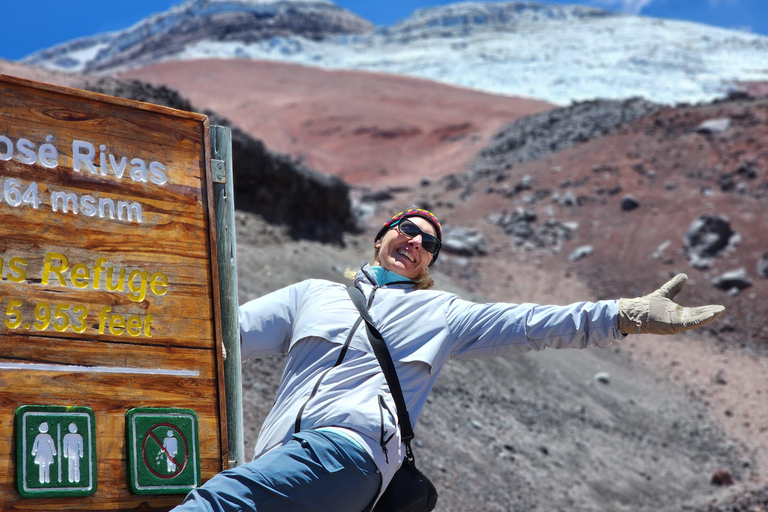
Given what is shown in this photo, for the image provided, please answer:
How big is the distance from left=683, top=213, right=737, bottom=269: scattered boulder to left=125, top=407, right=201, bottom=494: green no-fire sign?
15.3 metres

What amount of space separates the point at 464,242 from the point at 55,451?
15.4 meters

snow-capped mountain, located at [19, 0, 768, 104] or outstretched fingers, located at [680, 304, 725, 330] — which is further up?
snow-capped mountain, located at [19, 0, 768, 104]

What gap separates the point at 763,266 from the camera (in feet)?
48.8

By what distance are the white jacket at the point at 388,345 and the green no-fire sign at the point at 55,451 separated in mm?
491

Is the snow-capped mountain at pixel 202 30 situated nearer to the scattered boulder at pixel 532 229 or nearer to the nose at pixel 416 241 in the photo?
the scattered boulder at pixel 532 229

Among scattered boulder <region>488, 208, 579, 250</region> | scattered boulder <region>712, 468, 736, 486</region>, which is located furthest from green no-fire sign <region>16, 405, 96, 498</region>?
scattered boulder <region>488, 208, 579, 250</region>

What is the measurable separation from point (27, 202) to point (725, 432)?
418 inches

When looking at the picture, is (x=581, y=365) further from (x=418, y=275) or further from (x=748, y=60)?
(x=748, y=60)

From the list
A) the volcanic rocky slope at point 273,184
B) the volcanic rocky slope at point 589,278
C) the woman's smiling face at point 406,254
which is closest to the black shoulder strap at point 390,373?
the woman's smiling face at point 406,254

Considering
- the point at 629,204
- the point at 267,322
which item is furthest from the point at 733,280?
the point at 267,322

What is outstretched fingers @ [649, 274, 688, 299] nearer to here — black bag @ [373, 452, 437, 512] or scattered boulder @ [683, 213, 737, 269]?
black bag @ [373, 452, 437, 512]

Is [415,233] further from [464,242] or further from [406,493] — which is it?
[464,242]

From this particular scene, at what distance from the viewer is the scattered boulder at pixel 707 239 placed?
15.8 metres

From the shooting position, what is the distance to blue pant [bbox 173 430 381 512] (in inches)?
75.0
